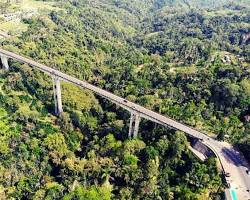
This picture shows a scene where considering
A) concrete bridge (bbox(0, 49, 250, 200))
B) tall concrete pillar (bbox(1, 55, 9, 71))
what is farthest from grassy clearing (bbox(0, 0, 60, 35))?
concrete bridge (bbox(0, 49, 250, 200))

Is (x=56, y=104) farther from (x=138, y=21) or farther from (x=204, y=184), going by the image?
(x=138, y=21)

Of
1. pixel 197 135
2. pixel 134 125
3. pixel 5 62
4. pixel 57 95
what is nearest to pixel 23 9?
pixel 5 62

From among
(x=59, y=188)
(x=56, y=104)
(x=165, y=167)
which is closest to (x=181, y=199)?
(x=165, y=167)

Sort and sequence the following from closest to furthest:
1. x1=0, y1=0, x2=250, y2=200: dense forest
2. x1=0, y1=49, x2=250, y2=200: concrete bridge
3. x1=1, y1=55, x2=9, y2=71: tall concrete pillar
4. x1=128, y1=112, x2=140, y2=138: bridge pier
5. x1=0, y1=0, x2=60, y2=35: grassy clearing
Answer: x1=0, y1=49, x2=250, y2=200: concrete bridge < x1=0, y1=0, x2=250, y2=200: dense forest < x1=128, y1=112, x2=140, y2=138: bridge pier < x1=1, y1=55, x2=9, y2=71: tall concrete pillar < x1=0, y1=0, x2=60, y2=35: grassy clearing

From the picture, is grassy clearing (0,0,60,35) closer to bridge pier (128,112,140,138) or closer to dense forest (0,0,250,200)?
dense forest (0,0,250,200)

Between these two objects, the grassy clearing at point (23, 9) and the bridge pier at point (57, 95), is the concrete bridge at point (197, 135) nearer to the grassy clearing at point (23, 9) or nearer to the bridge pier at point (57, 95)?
the bridge pier at point (57, 95)

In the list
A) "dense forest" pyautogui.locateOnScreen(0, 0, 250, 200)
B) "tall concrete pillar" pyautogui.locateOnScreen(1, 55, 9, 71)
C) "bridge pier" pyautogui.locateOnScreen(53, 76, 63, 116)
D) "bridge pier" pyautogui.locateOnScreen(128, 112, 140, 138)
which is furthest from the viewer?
"tall concrete pillar" pyautogui.locateOnScreen(1, 55, 9, 71)
